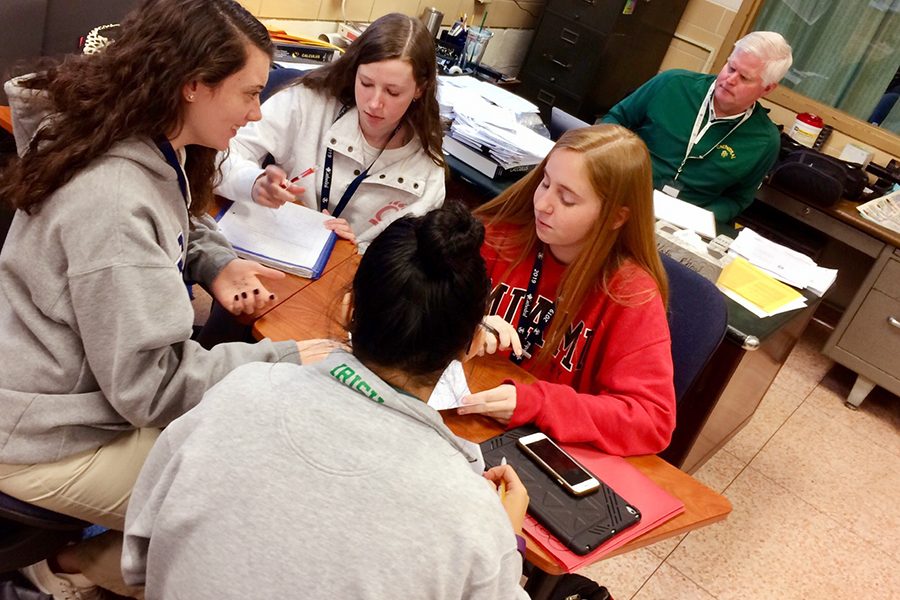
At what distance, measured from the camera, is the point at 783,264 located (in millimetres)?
Result: 2574

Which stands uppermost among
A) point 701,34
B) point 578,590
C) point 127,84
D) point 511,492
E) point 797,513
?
point 701,34

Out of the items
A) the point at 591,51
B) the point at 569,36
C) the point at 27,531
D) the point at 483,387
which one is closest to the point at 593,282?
the point at 483,387

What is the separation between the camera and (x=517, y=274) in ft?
5.98

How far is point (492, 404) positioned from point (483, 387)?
0.12 m

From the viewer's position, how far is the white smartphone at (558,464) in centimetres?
130

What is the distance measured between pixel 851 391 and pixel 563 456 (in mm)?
2789

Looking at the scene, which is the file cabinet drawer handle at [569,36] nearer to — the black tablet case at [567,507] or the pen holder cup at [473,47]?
the pen holder cup at [473,47]

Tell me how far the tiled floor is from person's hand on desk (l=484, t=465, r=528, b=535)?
1.24 metres

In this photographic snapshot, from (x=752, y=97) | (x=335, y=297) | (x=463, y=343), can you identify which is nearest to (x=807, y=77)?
(x=752, y=97)

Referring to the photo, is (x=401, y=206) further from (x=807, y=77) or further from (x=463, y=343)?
(x=807, y=77)

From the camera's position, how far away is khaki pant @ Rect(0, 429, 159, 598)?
1197 mm

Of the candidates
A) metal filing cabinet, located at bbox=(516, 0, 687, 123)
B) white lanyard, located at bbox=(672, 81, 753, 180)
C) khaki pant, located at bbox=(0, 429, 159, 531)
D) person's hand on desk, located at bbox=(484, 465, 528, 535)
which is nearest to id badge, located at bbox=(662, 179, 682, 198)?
white lanyard, located at bbox=(672, 81, 753, 180)

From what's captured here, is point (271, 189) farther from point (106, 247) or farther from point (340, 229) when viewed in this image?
point (106, 247)

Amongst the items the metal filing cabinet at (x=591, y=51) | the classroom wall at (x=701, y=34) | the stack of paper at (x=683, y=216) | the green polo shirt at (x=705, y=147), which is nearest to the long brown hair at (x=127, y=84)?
the stack of paper at (x=683, y=216)
